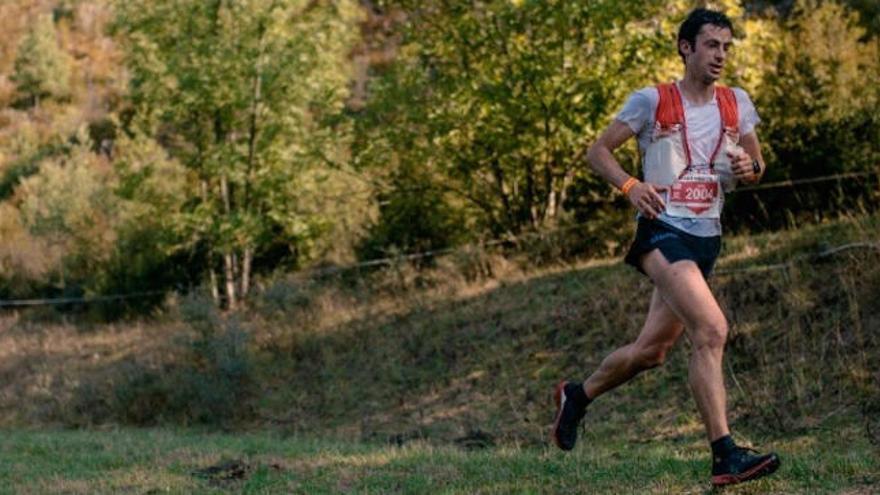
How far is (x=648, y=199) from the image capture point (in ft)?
17.6

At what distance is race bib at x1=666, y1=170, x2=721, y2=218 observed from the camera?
5430 millimetres

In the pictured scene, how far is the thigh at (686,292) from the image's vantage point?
527cm

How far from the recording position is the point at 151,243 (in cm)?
2897

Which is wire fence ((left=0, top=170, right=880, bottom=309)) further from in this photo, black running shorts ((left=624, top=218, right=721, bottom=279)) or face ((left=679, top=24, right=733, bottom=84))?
face ((left=679, top=24, right=733, bottom=84))

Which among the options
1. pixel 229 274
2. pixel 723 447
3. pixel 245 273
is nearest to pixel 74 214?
pixel 229 274

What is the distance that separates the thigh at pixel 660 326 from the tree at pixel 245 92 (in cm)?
1523

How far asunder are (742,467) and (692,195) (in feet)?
4.38

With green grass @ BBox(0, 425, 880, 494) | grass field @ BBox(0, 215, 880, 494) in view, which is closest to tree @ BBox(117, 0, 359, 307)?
A: grass field @ BBox(0, 215, 880, 494)

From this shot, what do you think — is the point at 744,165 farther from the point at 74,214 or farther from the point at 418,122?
the point at 74,214

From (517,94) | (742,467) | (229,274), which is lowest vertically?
(229,274)

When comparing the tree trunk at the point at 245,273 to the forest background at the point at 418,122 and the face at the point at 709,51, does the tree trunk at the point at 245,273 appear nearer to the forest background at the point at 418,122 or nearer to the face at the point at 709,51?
the forest background at the point at 418,122

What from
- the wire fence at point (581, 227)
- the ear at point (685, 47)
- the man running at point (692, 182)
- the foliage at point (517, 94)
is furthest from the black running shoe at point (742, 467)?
the foliage at point (517, 94)

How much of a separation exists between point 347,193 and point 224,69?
11.2 ft

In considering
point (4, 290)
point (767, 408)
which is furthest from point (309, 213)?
point (4, 290)
